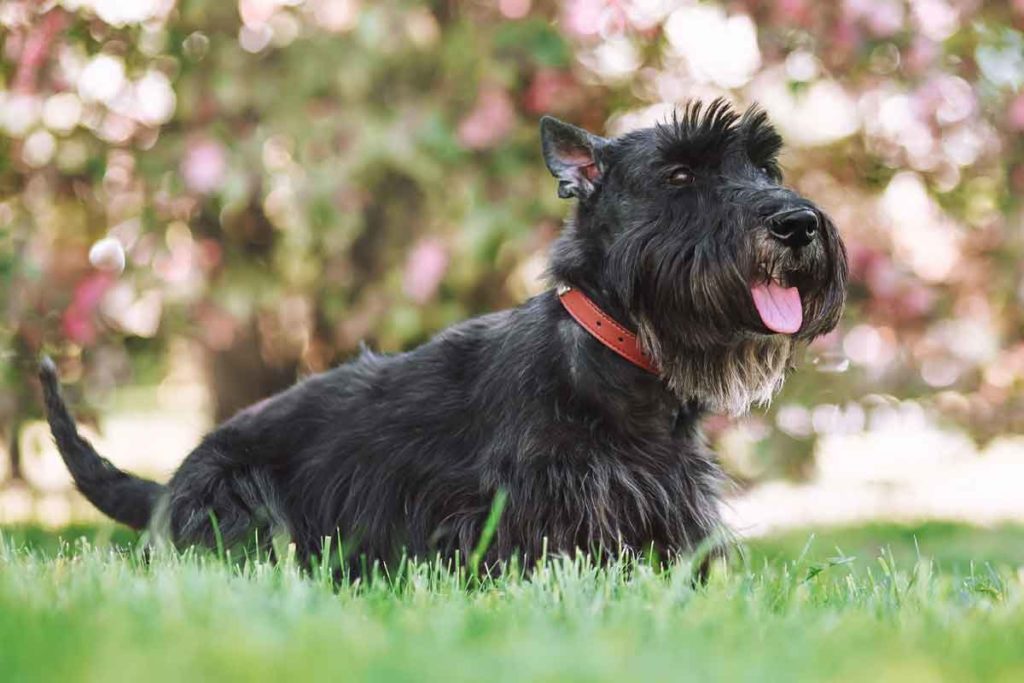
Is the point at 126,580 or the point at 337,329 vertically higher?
the point at 337,329

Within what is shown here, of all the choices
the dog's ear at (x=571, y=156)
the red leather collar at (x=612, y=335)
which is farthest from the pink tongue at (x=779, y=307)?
the dog's ear at (x=571, y=156)

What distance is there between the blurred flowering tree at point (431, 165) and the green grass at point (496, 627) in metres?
3.02

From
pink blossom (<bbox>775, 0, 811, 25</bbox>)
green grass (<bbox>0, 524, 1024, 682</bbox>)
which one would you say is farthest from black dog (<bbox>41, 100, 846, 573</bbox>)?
pink blossom (<bbox>775, 0, 811, 25</bbox>)

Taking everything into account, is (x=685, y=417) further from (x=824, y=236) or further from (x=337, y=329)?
(x=337, y=329)

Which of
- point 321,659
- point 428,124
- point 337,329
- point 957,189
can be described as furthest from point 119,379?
point 321,659

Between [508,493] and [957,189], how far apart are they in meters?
3.98

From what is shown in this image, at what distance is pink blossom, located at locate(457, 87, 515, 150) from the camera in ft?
18.7

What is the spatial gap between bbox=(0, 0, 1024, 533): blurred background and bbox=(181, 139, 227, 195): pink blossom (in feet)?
0.04

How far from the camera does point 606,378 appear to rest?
347 centimetres

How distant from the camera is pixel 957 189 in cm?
646

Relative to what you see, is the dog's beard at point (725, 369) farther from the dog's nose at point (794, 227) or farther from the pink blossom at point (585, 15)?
the pink blossom at point (585, 15)

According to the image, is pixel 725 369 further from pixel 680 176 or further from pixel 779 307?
pixel 680 176

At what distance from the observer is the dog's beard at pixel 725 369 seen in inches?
137

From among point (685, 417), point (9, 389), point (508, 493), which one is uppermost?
point (9, 389)
